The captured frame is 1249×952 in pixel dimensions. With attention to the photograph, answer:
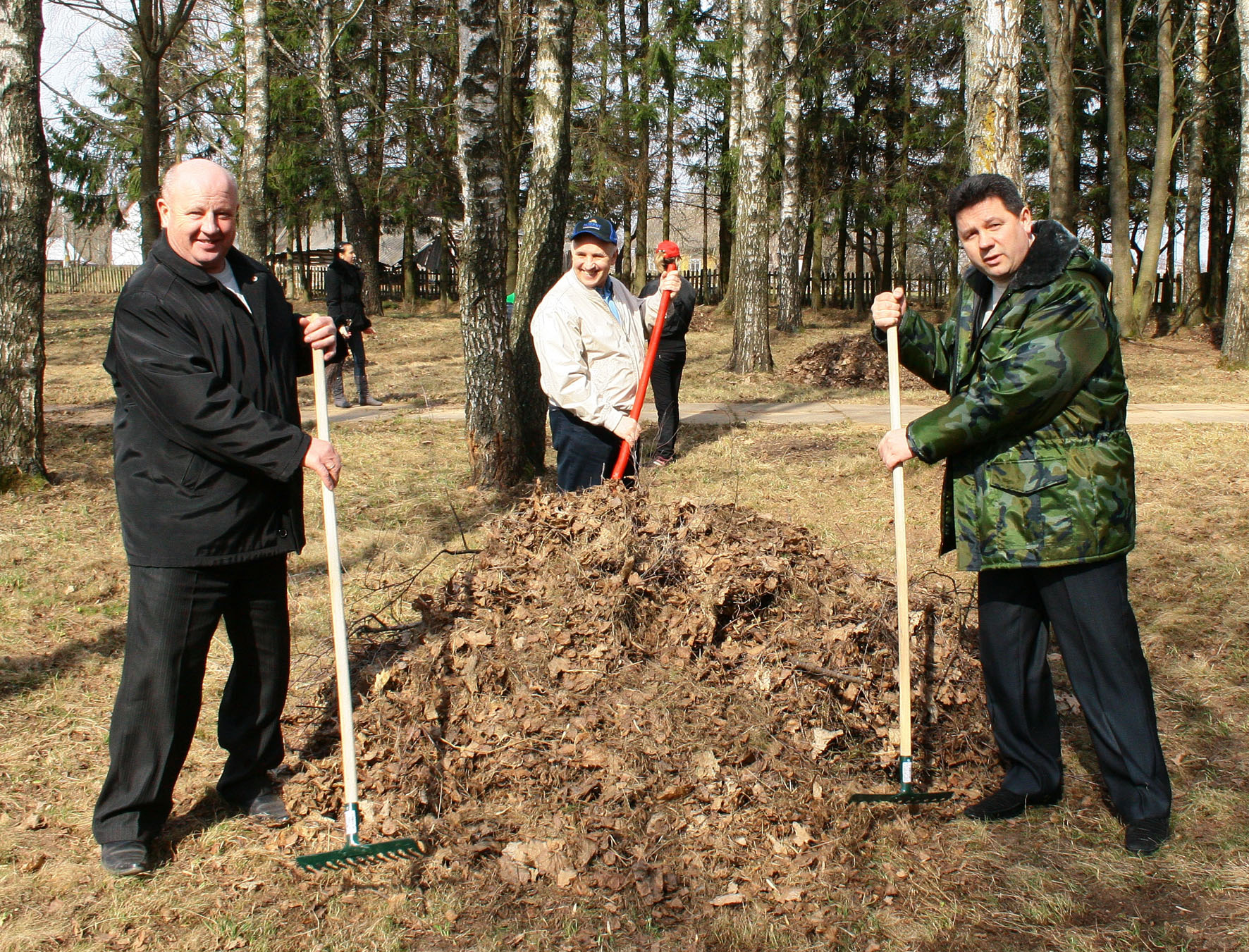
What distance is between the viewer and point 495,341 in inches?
318

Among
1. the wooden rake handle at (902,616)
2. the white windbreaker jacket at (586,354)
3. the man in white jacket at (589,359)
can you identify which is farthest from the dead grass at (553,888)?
A: the white windbreaker jacket at (586,354)

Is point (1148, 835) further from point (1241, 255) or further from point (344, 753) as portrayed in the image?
point (1241, 255)

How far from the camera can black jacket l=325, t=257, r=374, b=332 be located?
38.1 ft

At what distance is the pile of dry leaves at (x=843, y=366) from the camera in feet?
47.3

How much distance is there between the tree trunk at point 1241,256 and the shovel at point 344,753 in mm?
14639

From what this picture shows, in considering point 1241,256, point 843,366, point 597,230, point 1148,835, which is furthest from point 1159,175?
point 1148,835

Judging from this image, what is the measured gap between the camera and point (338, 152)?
22.4 m

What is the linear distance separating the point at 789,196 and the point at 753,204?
625 centimetres

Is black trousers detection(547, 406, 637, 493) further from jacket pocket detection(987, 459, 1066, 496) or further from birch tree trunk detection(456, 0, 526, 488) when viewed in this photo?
birch tree trunk detection(456, 0, 526, 488)

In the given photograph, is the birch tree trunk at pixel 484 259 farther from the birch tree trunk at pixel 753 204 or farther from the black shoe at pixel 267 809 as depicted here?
the birch tree trunk at pixel 753 204

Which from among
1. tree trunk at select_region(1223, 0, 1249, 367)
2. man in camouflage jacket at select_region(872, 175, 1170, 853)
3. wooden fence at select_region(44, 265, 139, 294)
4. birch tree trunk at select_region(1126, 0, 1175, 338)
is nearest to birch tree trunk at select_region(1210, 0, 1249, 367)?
tree trunk at select_region(1223, 0, 1249, 367)

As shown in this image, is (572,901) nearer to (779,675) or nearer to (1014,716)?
(779,675)

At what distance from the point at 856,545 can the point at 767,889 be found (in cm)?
374

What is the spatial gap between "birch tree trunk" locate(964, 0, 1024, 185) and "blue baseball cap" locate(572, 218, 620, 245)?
3962mm
